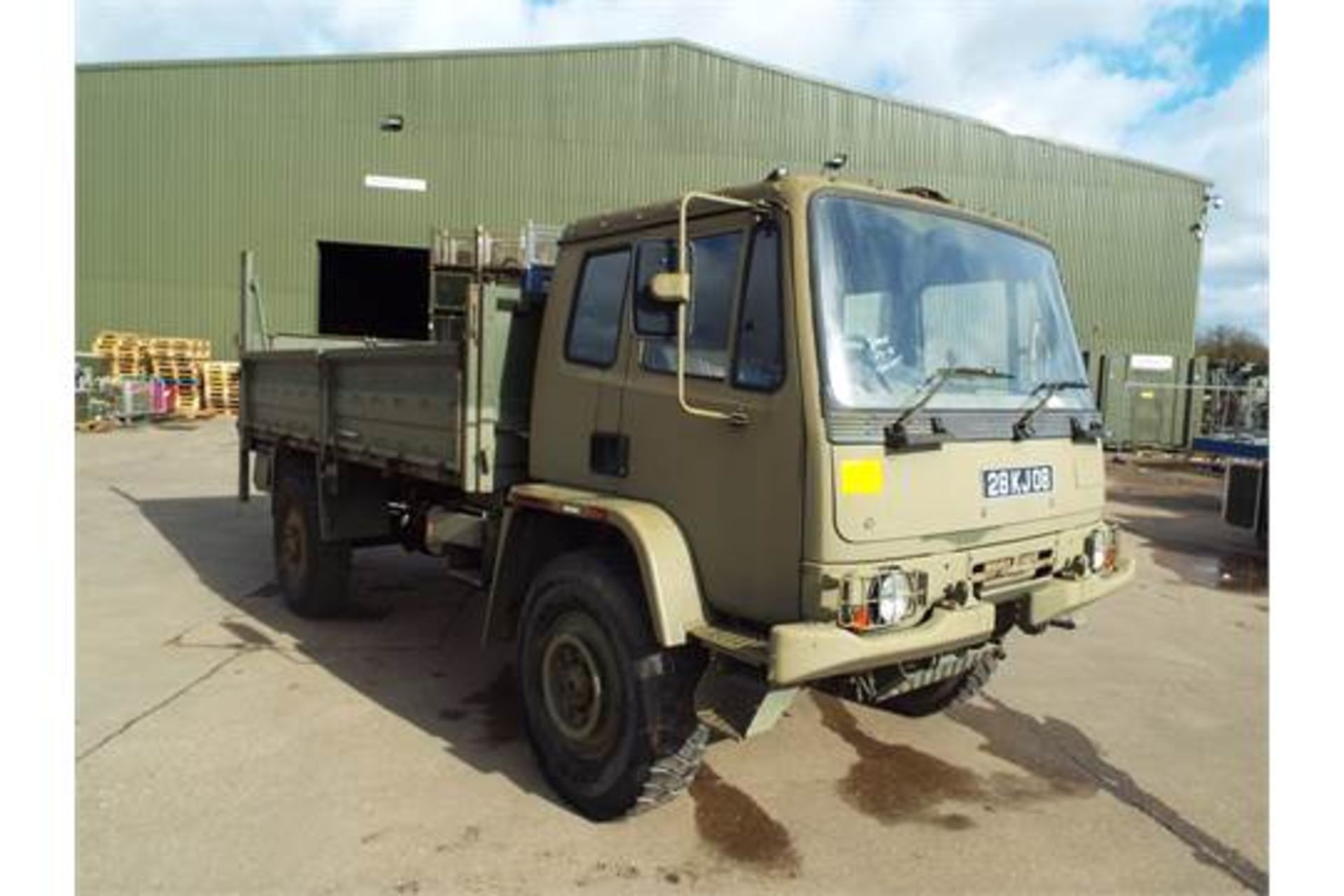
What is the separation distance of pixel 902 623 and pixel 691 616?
2.56 ft

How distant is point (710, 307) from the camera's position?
11.4 ft

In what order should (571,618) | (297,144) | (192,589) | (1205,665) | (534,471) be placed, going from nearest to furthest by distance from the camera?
(571,618) < (534,471) < (1205,665) < (192,589) < (297,144)

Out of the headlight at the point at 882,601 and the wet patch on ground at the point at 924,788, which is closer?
the headlight at the point at 882,601

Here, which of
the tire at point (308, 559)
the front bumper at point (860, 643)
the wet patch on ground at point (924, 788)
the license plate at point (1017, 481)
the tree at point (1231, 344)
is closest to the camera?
the front bumper at point (860, 643)

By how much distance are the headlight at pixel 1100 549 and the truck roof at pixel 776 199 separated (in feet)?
4.61

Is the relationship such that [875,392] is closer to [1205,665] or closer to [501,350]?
[501,350]

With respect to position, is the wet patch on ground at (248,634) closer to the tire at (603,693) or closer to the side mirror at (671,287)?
the tire at (603,693)

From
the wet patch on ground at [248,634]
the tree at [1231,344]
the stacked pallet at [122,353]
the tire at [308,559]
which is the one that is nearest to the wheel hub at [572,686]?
the wet patch on ground at [248,634]

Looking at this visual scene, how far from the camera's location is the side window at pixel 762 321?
322 centimetres

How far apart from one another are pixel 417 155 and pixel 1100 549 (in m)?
21.0

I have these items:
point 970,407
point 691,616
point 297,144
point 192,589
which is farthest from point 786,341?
point 297,144

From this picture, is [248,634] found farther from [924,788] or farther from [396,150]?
[396,150]

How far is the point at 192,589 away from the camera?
7090 millimetres

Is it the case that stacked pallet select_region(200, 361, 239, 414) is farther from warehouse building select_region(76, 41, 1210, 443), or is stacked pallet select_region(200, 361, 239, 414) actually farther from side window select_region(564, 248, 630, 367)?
side window select_region(564, 248, 630, 367)
